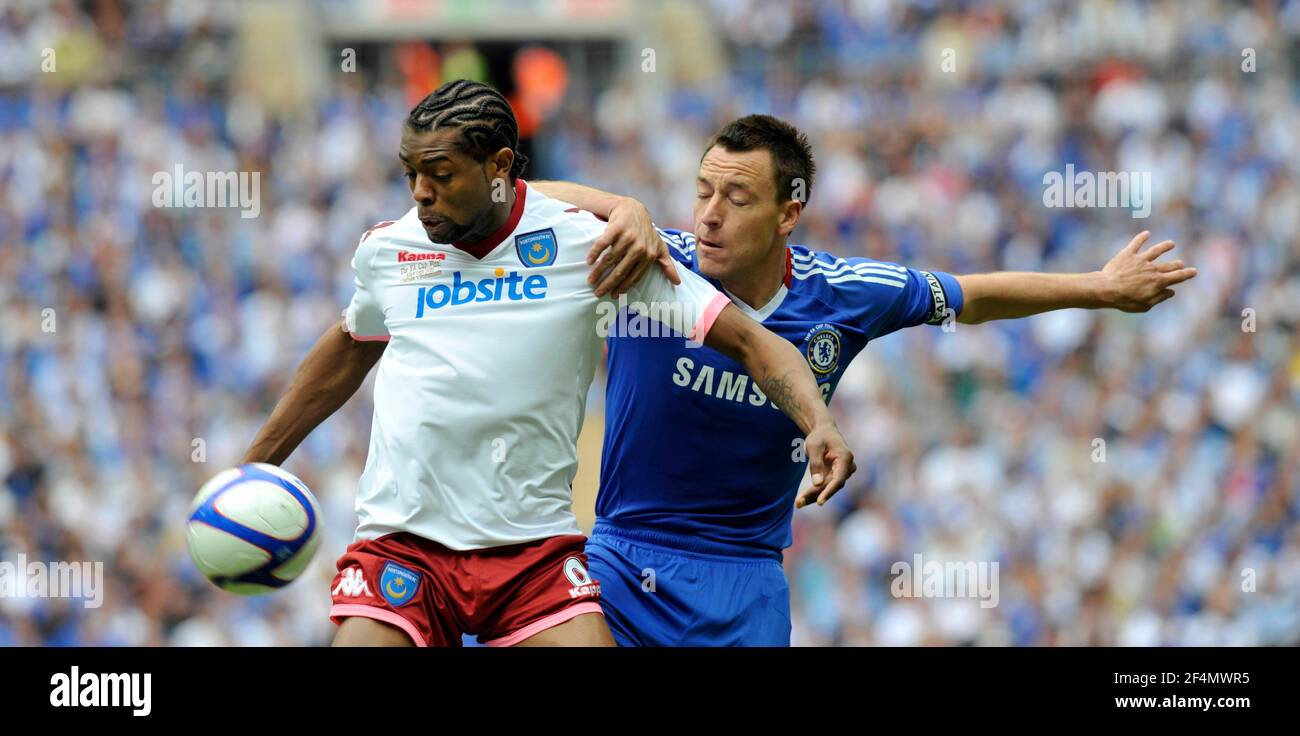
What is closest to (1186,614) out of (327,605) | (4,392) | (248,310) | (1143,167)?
(1143,167)

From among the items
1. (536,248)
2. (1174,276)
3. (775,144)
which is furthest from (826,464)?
(1174,276)

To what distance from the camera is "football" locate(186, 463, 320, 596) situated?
17.1 feet

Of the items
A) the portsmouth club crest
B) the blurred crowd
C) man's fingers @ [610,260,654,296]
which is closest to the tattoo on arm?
man's fingers @ [610,260,654,296]

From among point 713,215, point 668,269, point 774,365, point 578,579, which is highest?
point 713,215

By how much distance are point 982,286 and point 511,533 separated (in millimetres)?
2344

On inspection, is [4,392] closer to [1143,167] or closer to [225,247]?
[225,247]

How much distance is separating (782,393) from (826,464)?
45 centimetres

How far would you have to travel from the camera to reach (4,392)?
15938 mm

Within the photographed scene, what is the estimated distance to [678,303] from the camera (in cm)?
558

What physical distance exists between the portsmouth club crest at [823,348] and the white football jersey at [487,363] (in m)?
0.88

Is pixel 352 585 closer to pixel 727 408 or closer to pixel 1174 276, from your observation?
pixel 727 408

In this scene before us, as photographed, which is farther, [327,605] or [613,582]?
[327,605]

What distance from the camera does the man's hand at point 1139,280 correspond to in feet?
22.0

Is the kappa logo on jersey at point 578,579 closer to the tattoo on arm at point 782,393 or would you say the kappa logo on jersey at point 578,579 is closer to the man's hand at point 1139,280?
the tattoo on arm at point 782,393
